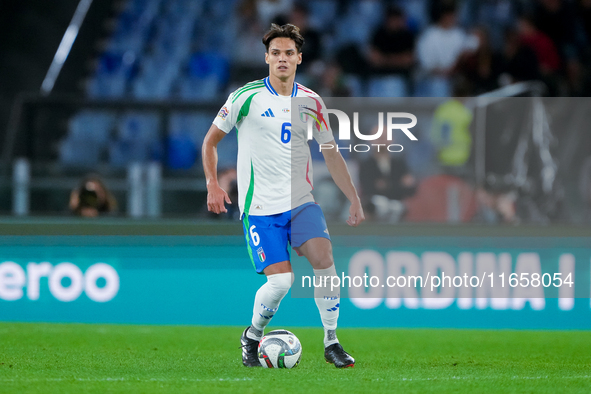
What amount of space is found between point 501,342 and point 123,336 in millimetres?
2853

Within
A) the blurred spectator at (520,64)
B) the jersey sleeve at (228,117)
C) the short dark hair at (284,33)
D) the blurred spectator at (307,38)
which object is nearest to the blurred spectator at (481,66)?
the blurred spectator at (520,64)

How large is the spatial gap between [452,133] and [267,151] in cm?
294

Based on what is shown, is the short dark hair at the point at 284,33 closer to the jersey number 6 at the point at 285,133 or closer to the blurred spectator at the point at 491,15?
the jersey number 6 at the point at 285,133

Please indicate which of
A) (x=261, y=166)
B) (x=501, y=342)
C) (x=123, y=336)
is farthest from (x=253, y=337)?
(x=501, y=342)

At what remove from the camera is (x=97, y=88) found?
38.6ft

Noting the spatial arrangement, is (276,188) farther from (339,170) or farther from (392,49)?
(392,49)

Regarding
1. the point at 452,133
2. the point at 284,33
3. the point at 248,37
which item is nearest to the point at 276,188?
the point at 284,33

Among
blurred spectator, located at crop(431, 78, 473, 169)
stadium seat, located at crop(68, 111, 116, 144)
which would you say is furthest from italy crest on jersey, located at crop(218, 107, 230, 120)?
stadium seat, located at crop(68, 111, 116, 144)

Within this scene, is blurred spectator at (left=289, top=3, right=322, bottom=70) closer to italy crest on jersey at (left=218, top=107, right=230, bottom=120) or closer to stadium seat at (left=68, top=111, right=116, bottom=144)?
stadium seat at (left=68, top=111, right=116, bottom=144)

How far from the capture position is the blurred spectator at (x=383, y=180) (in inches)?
293

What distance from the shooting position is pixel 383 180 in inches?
294

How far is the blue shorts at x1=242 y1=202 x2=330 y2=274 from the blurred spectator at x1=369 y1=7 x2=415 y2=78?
6.12 meters

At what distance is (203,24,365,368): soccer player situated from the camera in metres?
5.04

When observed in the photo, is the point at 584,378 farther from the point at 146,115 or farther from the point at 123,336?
the point at 146,115
